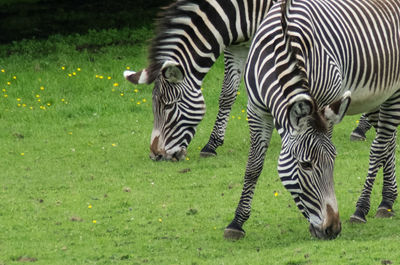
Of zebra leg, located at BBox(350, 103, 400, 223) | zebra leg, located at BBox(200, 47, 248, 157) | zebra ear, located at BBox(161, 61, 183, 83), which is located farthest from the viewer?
zebra leg, located at BBox(200, 47, 248, 157)

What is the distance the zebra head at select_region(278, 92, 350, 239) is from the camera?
7047 millimetres

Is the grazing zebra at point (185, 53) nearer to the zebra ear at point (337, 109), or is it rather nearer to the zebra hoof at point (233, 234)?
the zebra hoof at point (233, 234)

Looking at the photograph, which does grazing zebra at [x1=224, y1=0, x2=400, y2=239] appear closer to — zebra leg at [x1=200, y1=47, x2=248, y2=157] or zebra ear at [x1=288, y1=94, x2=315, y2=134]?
zebra ear at [x1=288, y1=94, x2=315, y2=134]

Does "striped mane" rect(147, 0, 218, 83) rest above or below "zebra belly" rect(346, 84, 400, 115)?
below

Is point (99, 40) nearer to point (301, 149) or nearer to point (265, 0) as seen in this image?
point (265, 0)

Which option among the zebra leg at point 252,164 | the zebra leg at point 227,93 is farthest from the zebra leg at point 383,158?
the zebra leg at point 227,93

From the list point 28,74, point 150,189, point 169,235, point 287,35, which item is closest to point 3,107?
point 28,74

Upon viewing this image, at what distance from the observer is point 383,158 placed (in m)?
9.15

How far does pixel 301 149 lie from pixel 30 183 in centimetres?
537

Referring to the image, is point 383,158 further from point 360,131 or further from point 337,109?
point 360,131

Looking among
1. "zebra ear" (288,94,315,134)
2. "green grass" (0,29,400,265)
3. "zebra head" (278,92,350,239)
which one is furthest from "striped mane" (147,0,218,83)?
"zebra ear" (288,94,315,134)

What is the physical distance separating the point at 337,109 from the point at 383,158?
2.36 metres

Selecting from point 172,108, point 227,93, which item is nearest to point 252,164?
point 172,108

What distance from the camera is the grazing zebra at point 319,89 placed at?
7.18 metres
